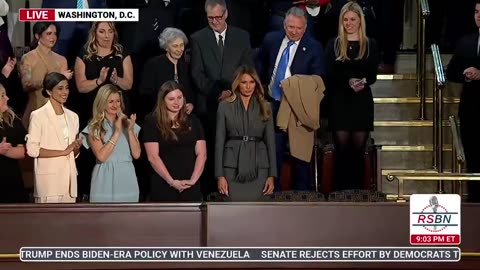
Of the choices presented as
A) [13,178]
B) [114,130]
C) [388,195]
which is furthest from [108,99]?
[388,195]

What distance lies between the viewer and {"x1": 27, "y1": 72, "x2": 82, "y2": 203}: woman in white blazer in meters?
11.0

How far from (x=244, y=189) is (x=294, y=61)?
126cm

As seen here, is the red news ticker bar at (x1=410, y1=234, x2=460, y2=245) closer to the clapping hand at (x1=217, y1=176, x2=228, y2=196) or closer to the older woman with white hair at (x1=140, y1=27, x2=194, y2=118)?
the clapping hand at (x1=217, y1=176, x2=228, y2=196)

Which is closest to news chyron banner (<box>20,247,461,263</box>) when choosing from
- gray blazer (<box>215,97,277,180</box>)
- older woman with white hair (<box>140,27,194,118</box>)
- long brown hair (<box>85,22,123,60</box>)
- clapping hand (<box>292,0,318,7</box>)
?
gray blazer (<box>215,97,277,180</box>)

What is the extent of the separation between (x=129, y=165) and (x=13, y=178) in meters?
0.89

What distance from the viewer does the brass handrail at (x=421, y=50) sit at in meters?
12.6

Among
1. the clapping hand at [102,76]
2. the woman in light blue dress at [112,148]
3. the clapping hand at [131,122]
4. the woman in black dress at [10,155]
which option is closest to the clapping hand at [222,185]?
the woman in light blue dress at [112,148]

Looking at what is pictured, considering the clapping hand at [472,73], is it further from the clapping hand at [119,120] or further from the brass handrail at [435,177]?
the clapping hand at [119,120]

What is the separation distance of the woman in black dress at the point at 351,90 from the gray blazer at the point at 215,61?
725mm

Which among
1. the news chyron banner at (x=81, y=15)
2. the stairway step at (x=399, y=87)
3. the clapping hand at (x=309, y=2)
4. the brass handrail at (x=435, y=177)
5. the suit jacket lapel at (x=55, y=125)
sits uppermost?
the clapping hand at (x=309, y=2)

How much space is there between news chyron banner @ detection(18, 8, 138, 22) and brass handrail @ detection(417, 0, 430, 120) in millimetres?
2556

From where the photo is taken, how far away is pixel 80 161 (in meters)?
11.8

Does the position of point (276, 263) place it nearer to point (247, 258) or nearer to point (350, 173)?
point (247, 258)

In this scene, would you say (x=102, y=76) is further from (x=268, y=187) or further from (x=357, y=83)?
(x=357, y=83)
